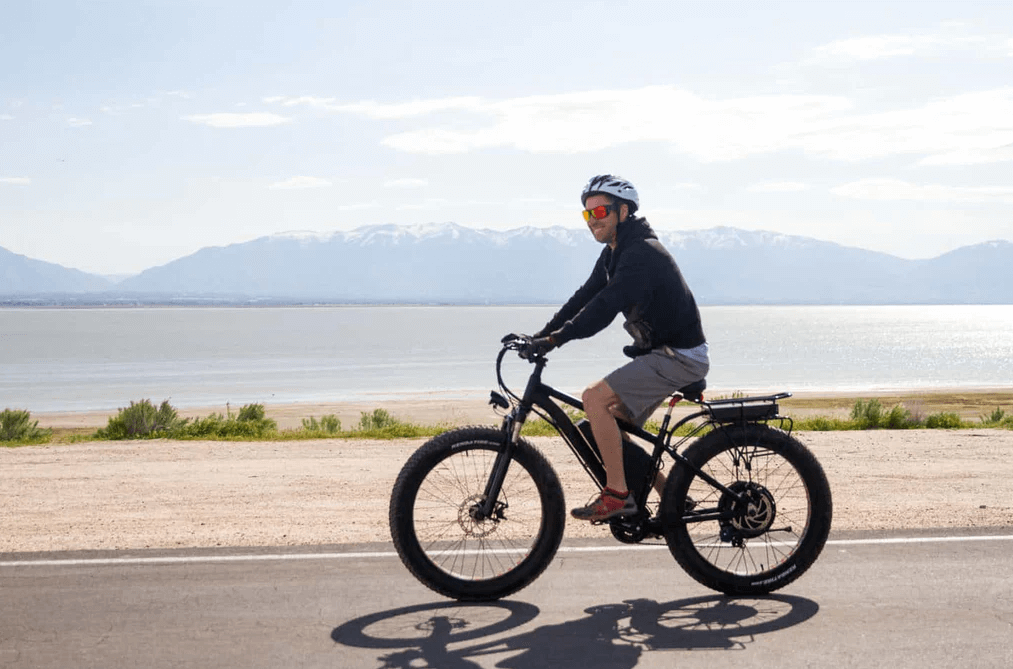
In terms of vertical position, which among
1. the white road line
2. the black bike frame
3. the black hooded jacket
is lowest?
the white road line

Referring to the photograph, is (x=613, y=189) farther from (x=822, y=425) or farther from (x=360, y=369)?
(x=360, y=369)

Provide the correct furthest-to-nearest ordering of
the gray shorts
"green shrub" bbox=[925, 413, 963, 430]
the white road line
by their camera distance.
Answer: "green shrub" bbox=[925, 413, 963, 430], the white road line, the gray shorts

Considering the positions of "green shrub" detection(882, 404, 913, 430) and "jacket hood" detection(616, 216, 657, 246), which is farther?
"green shrub" detection(882, 404, 913, 430)

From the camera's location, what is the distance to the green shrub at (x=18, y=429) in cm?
1830

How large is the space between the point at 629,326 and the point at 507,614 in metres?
1.84

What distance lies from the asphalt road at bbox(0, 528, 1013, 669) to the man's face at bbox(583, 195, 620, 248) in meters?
2.05

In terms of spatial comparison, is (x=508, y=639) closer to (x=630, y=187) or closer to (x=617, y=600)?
(x=617, y=600)

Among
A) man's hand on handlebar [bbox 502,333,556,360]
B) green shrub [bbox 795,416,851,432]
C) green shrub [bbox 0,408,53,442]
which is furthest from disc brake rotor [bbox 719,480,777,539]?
green shrub [bbox 0,408,53,442]

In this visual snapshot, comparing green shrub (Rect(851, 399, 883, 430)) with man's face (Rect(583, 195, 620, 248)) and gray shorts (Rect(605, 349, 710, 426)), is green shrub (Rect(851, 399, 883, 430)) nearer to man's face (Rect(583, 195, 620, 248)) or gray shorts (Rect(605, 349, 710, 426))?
gray shorts (Rect(605, 349, 710, 426))

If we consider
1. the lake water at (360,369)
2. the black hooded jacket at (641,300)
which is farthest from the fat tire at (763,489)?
the lake water at (360,369)

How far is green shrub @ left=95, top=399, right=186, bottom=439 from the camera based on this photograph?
18.6 meters

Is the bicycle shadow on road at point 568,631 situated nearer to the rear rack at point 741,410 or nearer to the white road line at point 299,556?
the rear rack at point 741,410

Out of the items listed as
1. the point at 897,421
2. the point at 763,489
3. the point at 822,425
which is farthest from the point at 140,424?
the point at 763,489

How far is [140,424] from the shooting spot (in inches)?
757
